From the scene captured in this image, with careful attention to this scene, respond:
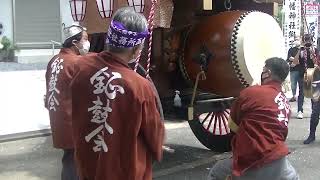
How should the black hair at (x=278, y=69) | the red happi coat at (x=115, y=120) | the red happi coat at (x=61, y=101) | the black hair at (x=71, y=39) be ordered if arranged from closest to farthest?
1. the red happi coat at (x=115, y=120)
2. the black hair at (x=278, y=69)
3. the red happi coat at (x=61, y=101)
4. the black hair at (x=71, y=39)

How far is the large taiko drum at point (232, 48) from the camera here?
5.16m

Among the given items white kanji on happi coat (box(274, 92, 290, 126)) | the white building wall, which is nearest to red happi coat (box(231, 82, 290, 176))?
white kanji on happi coat (box(274, 92, 290, 126))

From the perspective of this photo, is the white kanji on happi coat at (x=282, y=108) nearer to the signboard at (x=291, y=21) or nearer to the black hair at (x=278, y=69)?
the black hair at (x=278, y=69)

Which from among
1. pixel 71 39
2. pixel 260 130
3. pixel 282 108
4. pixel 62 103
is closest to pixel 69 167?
pixel 62 103

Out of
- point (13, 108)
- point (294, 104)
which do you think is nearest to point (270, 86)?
point (13, 108)

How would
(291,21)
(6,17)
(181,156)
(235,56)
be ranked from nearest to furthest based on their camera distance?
(235,56) < (181,156) < (291,21) < (6,17)

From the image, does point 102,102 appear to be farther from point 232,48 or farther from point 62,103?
point 232,48

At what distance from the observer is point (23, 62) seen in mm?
17922

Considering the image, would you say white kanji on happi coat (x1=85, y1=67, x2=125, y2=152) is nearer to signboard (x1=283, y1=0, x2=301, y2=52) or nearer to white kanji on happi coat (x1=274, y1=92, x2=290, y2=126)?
white kanji on happi coat (x1=274, y1=92, x2=290, y2=126)

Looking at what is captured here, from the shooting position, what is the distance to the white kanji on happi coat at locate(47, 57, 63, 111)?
3990 millimetres

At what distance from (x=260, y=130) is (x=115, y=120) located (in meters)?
1.51

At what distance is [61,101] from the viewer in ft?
13.0

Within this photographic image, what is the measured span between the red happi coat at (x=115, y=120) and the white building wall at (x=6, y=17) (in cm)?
1639

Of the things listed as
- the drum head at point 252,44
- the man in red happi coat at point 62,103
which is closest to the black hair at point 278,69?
the drum head at point 252,44
